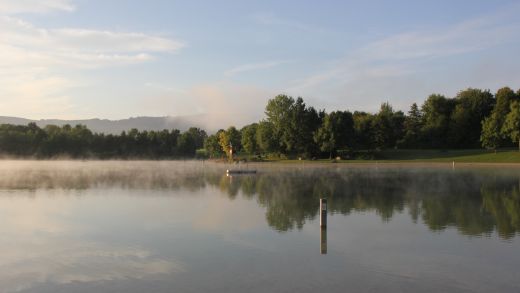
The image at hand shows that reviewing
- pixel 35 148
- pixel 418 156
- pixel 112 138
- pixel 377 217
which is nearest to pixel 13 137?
pixel 35 148

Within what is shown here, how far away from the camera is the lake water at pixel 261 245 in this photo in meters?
13.2

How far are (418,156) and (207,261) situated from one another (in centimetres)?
10030

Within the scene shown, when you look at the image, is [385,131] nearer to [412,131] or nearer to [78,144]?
[412,131]

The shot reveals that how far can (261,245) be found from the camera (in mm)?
18062

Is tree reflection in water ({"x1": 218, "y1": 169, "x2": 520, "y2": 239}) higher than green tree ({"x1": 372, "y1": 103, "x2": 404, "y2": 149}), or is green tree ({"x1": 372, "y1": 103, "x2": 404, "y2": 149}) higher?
green tree ({"x1": 372, "y1": 103, "x2": 404, "y2": 149})

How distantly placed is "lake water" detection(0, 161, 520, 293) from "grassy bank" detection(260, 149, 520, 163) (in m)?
65.1

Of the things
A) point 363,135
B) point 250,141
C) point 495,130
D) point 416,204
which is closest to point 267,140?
point 250,141

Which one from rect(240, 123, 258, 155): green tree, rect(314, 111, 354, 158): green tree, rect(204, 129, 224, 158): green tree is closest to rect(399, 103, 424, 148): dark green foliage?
rect(314, 111, 354, 158): green tree

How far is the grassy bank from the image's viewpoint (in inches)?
3639

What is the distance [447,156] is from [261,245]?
9615 cm

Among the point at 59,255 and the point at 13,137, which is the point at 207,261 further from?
the point at 13,137

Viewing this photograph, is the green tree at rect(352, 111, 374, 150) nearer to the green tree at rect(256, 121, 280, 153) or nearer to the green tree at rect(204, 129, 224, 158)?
the green tree at rect(256, 121, 280, 153)

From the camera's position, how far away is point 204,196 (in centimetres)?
3638

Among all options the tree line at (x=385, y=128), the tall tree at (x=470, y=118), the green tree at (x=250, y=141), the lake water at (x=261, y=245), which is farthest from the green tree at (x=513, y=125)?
the lake water at (x=261, y=245)
